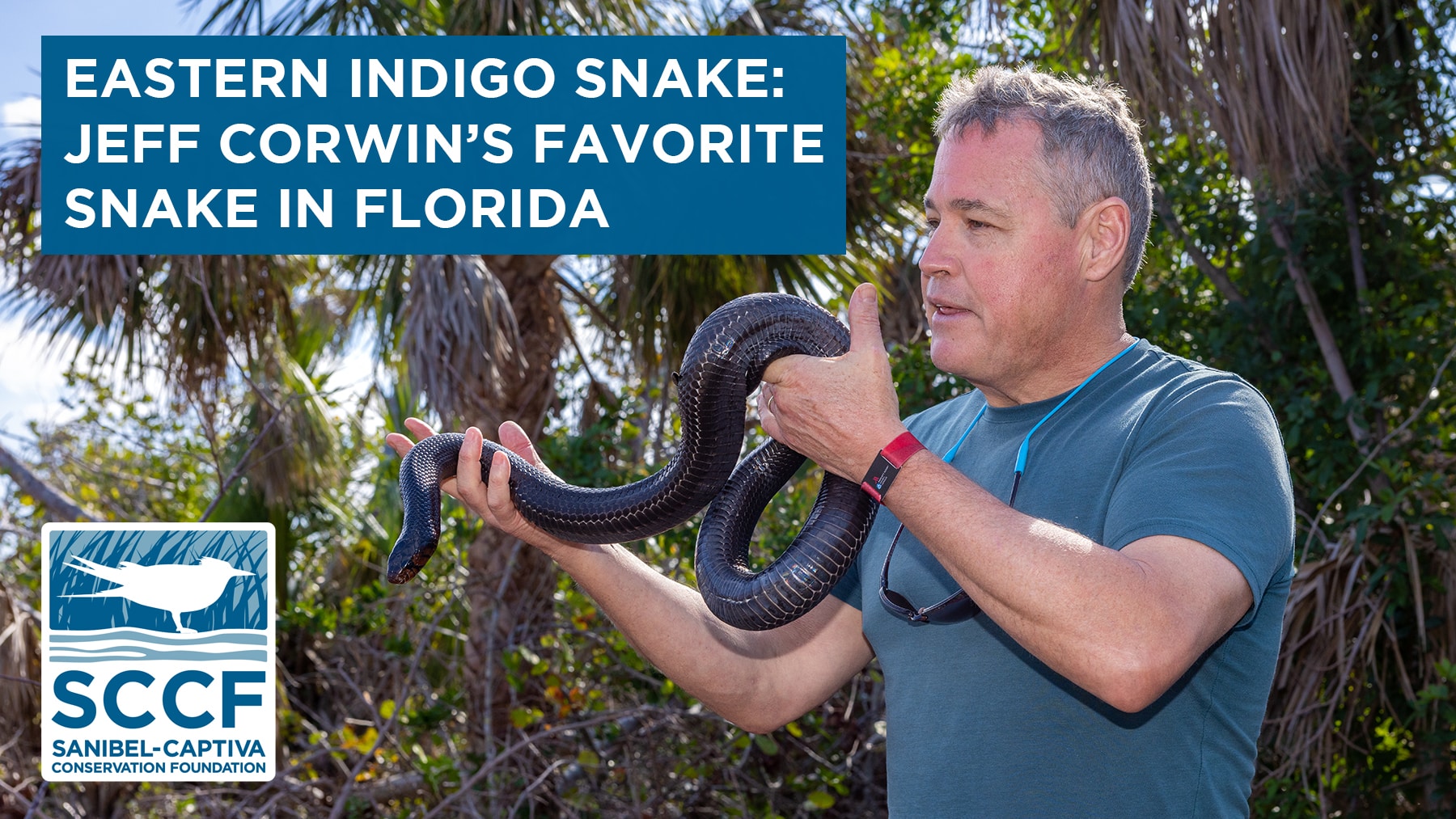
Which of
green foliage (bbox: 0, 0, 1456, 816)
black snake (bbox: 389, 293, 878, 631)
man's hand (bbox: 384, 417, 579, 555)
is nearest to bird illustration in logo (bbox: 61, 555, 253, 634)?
green foliage (bbox: 0, 0, 1456, 816)

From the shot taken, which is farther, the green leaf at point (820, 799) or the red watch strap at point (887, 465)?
the green leaf at point (820, 799)

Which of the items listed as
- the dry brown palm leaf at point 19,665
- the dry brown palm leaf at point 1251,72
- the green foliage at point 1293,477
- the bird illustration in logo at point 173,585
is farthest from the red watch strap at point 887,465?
the dry brown palm leaf at point 19,665

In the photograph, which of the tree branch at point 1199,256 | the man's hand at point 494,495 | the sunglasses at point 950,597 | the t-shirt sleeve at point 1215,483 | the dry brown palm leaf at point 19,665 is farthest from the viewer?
the dry brown palm leaf at point 19,665

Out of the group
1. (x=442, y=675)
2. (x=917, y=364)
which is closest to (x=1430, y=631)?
(x=917, y=364)

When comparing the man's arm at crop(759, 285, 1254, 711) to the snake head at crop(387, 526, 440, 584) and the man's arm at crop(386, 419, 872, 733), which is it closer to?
the man's arm at crop(386, 419, 872, 733)

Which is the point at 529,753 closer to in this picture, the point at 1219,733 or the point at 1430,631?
the point at 1430,631

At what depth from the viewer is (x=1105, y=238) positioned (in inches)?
78.5

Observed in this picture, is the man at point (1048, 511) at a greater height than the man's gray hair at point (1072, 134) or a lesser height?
lesser

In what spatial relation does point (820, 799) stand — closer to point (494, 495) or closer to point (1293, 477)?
point (1293, 477)

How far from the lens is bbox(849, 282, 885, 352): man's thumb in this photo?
1790 mm

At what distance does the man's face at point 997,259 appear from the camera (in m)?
1.93

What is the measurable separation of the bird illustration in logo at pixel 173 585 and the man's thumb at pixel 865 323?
4984 mm

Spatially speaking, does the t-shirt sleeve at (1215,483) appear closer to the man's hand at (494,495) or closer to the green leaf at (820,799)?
the man's hand at (494,495)

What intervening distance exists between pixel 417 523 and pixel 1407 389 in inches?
169
